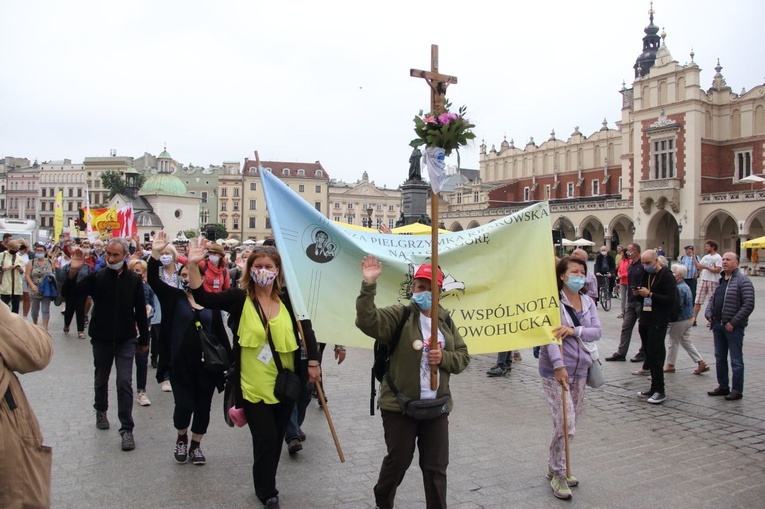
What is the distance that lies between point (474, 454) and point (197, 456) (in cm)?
262

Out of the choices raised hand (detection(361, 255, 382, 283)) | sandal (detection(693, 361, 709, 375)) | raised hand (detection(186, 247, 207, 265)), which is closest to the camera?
raised hand (detection(361, 255, 382, 283))

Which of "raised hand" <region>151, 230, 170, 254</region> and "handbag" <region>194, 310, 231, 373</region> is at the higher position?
"raised hand" <region>151, 230, 170, 254</region>

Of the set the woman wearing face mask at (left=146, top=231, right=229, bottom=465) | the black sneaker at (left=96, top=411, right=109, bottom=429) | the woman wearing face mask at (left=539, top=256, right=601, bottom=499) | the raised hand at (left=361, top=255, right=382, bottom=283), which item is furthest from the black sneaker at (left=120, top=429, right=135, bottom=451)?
the woman wearing face mask at (left=539, top=256, right=601, bottom=499)

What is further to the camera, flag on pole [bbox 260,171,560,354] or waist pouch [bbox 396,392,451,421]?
flag on pole [bbox 260,171,560,354]

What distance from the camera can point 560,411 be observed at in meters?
5.18

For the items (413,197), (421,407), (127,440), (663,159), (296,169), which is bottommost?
(127,440)

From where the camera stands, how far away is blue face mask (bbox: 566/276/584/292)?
5.55m

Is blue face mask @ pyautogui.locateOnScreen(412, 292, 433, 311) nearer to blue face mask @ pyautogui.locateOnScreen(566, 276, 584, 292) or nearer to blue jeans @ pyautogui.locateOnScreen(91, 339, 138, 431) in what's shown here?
blue face mask @ pyautogui.locateOnScreen(566, 276, 584, 292)

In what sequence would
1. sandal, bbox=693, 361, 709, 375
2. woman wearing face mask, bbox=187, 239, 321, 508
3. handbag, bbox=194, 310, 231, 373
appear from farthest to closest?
sandal, bbox=693, 361, 709, 375, handbag, bbox=194, 310, 231, 373, woman wearing face mask, bbox=187, 239, 321, 508

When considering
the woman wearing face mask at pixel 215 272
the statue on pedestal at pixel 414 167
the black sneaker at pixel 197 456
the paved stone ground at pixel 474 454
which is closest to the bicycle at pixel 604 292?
the statue on pedestal at pixel 414 167

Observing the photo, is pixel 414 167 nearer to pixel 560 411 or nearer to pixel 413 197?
pixel 413 197

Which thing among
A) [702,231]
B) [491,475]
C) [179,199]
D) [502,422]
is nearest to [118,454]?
[491,475]

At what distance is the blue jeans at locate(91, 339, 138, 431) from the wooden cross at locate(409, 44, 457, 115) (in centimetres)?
410

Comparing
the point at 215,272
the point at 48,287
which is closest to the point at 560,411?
the point at 215,272
